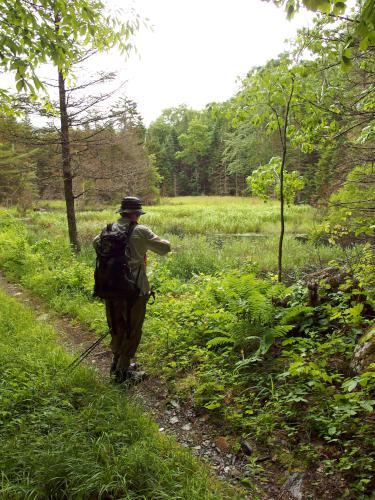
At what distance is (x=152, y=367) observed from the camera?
5.09m

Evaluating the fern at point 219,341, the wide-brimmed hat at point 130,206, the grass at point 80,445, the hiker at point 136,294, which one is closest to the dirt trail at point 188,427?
the grass at point 80,445

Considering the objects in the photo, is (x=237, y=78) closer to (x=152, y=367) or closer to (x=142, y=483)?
(x=152, y=367)

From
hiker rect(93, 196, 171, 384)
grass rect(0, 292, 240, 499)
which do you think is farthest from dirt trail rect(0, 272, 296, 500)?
hiker rect(93, 196, 171, 384)

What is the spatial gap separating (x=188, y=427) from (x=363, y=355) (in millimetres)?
1972

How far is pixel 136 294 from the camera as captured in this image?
14.1ft

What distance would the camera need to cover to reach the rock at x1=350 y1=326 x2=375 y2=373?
341cm

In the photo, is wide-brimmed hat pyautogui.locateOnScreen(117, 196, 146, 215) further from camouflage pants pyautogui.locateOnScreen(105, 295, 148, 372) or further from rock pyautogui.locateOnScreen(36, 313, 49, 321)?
rock pyautogui.locateOnScreen(36, 313, 49, 321)

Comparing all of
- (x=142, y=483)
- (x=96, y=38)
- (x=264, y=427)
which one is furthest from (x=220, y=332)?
(x=96, y=38)

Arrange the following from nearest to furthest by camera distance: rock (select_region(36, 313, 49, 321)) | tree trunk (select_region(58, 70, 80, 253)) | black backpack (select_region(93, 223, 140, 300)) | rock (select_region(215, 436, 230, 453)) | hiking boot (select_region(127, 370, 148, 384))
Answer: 1. rock (select_region(215, 436, 230, 453))
2. black backpack (select_region(93, 223, 140, 300))
3. hiking boot (select_region(127, 370, 148, 384))
4. rock (select_region(36, 313, 49, 321))
5. tree trunk (select_region(58, 70, 80, 253))

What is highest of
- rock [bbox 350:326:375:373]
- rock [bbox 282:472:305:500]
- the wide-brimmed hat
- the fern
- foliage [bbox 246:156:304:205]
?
foliage [bbox 246:156:304:205]

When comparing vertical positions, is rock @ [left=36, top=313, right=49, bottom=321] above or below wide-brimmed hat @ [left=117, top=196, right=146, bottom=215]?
below

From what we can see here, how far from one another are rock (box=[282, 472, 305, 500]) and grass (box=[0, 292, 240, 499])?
0.43 metres

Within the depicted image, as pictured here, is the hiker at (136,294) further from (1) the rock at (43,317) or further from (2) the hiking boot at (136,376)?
(1) the rock at (43,317)

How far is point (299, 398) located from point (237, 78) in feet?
14.4
